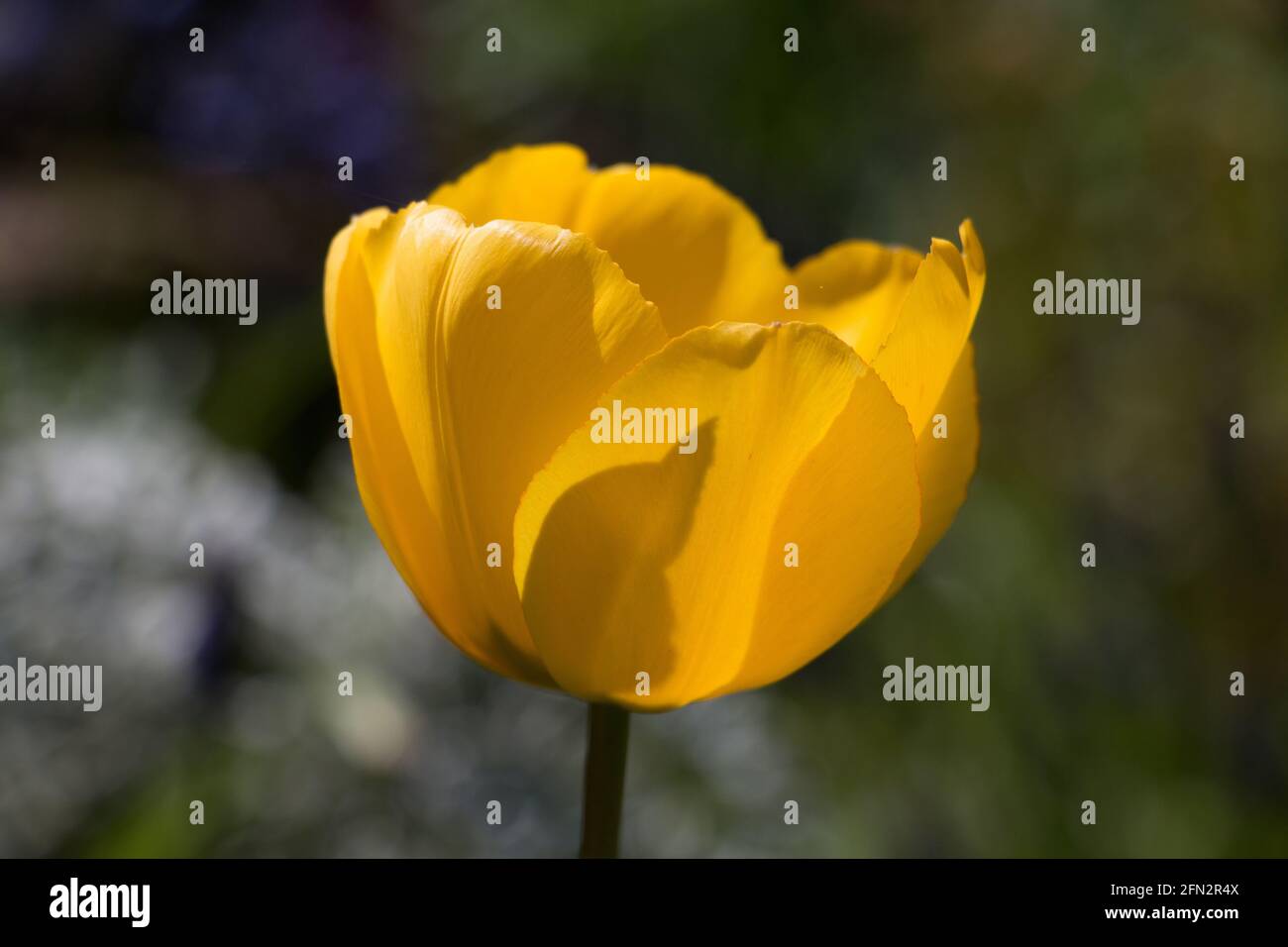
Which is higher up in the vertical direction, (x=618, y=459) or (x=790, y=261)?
(x=790, y=261)

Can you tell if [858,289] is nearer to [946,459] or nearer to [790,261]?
[946,459]

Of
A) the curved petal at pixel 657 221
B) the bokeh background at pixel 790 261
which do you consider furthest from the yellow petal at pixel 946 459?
the bokeh background at pixel 790 261

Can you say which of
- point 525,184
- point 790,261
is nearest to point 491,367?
point 525,184

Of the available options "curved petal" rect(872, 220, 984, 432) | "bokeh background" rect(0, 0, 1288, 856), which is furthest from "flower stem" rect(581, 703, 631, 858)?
"bokeh background" rect(0, 0, 1288, 856)

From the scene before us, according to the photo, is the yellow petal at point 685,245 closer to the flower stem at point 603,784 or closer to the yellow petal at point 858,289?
the yellow petal at point 858,289

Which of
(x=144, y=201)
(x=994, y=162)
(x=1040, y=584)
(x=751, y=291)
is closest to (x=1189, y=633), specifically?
(x=1040, y=584)

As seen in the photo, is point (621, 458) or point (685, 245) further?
point (685, 245)

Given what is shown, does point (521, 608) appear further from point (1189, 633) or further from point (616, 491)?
point (1189, 633)
